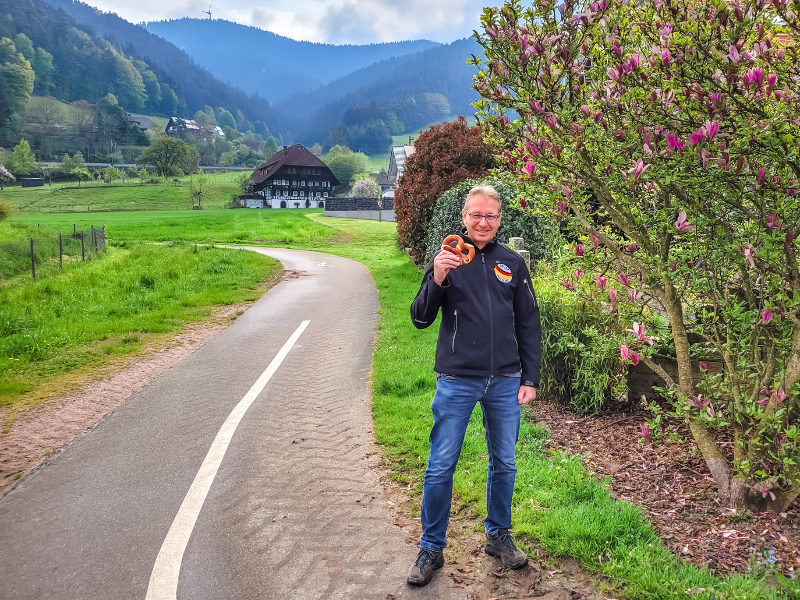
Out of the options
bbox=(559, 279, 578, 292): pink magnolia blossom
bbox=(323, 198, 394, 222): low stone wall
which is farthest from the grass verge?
bbox=(323, 198, 394, 222): low stone wall

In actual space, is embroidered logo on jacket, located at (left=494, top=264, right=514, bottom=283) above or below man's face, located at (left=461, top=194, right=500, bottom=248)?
below

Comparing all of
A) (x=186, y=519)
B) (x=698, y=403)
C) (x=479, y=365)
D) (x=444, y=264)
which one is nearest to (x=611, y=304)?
(x=698, y=403)

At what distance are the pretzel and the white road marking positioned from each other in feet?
9.19

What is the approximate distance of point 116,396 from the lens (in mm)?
7688

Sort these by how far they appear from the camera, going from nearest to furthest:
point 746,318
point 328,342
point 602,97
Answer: point 746,318 → point 602,97 → point 328,342

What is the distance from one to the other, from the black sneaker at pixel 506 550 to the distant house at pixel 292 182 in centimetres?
9851

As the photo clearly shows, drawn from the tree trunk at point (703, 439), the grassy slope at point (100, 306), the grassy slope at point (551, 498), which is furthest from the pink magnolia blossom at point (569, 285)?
the grassy slope at point (100, 306)

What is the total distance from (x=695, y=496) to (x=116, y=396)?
7066 millimetres

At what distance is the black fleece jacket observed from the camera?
12.0 ft

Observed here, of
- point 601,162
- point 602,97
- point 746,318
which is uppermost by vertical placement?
point 602,97

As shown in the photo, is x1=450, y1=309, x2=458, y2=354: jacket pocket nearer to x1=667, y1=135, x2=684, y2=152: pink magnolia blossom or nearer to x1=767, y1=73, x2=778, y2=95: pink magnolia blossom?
x1=667, y1=135, x2=684, y2=152: pink magnolia blossom

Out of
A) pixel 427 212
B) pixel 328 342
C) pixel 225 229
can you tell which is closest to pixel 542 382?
pixel 328 342

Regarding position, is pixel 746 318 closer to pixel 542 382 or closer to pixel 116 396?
pixel 542 382

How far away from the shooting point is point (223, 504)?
4680mm
